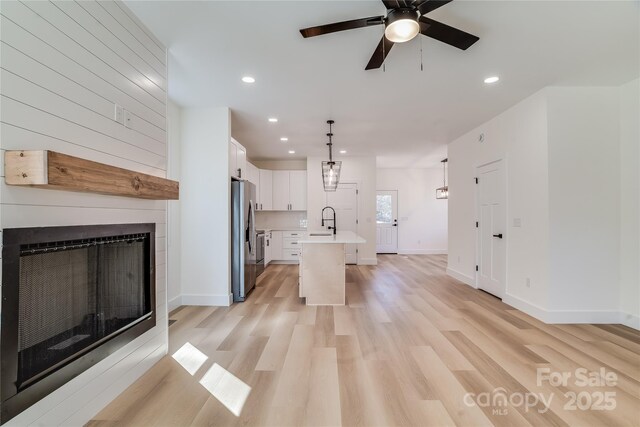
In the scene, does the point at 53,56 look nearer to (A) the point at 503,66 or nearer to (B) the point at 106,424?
(B) the point at 106,424

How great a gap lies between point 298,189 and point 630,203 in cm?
569

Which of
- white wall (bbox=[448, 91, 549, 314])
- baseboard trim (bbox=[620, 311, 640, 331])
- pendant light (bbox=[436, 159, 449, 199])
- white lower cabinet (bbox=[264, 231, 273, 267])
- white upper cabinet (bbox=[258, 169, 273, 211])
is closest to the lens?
baseboard trim (bbox=[620, 311, 640, 331])

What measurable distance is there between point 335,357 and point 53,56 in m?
2.76

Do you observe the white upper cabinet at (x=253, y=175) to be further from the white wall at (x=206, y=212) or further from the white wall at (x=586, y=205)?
the white wall at (x=586, y=205)

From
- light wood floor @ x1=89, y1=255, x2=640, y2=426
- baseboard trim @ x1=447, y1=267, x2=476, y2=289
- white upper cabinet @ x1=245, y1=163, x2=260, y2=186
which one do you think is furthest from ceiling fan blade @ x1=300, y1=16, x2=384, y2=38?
baseboard trim @ x1=447, y1=267, x2=476, y2=289

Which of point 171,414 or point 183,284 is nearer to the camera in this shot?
point 171,414

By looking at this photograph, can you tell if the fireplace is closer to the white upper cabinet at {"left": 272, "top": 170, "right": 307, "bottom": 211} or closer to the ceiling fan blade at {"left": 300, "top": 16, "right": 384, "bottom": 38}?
the ceiling fan blade at {"left": 300, "top": 16, "right": 384, "bottom": 38}

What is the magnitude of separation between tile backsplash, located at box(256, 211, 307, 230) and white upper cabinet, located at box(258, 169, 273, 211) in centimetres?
41

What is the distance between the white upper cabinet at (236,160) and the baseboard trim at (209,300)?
175 centimetres

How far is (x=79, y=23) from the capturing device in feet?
5.21

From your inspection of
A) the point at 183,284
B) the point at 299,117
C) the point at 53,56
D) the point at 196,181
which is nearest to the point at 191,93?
the point at 196,181

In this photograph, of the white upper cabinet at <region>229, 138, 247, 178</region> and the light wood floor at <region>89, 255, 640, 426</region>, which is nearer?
the light wood floor at <region>89, 255, 640, 426</region>

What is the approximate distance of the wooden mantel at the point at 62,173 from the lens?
1.19 m

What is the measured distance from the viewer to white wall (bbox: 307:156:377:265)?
682 centimetres
